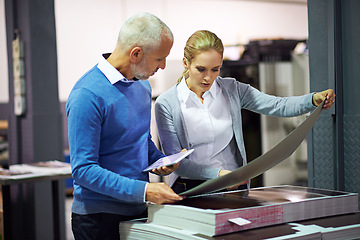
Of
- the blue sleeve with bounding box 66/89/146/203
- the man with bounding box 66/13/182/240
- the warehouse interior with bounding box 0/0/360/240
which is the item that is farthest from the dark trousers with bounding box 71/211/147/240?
the warehouse interior with bounding box 0/0/360/240

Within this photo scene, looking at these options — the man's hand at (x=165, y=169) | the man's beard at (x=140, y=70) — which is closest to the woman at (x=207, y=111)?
the man's hand at (x=165, y=169)

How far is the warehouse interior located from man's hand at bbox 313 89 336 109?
0.28m

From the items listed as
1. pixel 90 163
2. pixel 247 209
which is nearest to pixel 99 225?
pixel 90 163

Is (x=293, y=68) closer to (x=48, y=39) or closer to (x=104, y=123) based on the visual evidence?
(x=48, y=39)

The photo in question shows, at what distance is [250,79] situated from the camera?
4.92 meters

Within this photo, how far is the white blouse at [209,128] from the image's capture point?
166 centimetres

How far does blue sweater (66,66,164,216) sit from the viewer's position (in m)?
1.19

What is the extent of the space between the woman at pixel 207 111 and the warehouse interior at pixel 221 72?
1.01 feet

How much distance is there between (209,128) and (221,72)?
3246 mm

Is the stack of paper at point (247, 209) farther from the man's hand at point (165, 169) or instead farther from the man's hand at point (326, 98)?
the man's hand at point (326, 98)

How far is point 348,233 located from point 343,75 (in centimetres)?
83

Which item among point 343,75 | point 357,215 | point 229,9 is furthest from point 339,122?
point 229,9

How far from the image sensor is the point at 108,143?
1281 millimetres

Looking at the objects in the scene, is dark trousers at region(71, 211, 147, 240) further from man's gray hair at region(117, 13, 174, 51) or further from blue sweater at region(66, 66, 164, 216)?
man's gray hair at region(117, 13, 174, 51)
